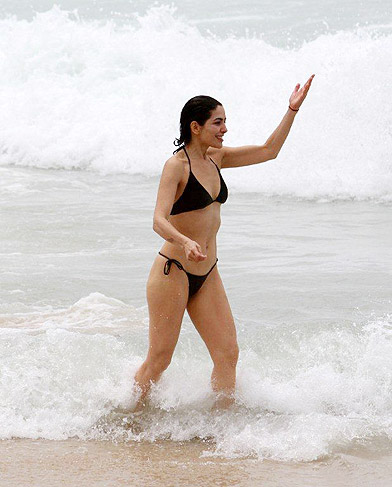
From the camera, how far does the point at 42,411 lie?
19.8ft

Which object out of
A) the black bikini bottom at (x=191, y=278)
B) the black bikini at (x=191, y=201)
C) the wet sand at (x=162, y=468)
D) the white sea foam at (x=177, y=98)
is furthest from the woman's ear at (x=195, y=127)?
the white sea foam at (x=177, y=98)

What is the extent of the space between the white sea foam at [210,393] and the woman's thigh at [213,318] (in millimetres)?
459

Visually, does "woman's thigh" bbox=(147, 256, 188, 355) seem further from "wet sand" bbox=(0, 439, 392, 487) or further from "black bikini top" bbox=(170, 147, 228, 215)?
"wet sand" bbox=(0, 439, 392, 487)

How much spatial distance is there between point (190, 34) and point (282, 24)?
18.9ft

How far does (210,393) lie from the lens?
585 centimetres

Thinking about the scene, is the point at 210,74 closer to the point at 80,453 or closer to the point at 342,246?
the point at 342,246

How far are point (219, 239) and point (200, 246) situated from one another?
5298 millimetres

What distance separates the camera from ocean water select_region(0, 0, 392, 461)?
597 centimetres

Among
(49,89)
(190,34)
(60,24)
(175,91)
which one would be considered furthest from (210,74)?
(60,24)

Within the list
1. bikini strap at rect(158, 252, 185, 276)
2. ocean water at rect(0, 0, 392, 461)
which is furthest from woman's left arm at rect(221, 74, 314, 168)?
ocean water at rect(0, 0, 392, 461)

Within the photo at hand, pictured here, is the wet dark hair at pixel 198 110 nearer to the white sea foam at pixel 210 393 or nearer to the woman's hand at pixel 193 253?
the woman's hand at pixel 193 253

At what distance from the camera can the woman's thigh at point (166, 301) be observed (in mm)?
5504

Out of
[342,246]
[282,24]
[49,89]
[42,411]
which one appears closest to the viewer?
[42,411]

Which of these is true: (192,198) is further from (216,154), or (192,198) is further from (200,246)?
(216,154)
